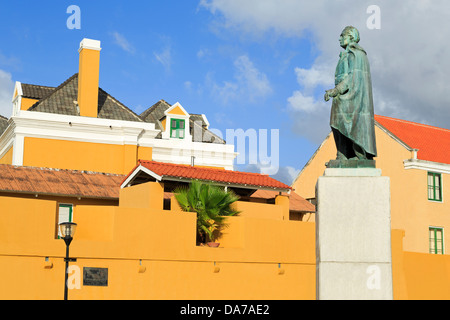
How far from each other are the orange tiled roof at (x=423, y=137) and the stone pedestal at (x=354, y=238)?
22.5 metres

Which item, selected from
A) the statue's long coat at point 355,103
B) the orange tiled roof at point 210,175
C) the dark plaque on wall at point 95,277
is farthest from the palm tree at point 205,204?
the statue's long coat at point 355,103

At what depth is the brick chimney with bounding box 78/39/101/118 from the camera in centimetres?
3331

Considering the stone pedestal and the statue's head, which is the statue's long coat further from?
the stone pedestal

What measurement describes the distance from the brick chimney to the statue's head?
23.0 meters

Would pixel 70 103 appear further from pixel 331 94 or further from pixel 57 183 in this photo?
pixel 331 94

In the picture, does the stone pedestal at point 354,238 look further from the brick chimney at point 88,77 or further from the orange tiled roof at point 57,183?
the brick chimney at point 88,77

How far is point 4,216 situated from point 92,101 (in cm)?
1554

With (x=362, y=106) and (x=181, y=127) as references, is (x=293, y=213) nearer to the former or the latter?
(x=181, y=127)

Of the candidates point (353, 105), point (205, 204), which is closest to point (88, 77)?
point (205, 204)

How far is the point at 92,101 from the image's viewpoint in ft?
111

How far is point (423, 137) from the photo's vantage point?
117ft

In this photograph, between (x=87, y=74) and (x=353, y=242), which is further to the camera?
(x=87, y=74)
